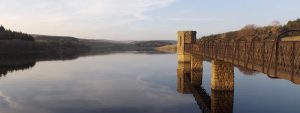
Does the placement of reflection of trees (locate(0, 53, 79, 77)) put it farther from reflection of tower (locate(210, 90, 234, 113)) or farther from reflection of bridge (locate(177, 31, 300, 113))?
reflection of tower (locate(210, 90, 234, 113))

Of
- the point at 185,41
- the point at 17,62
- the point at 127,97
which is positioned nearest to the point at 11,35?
the point at 17,62

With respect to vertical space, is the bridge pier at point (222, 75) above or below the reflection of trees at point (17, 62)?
above

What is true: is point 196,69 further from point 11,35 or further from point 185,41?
point 11,35

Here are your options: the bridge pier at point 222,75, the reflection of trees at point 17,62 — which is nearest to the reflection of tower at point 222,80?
the bridge pier at point 222,75

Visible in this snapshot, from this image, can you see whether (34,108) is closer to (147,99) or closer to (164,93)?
(147,99)

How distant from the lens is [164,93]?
40156 millimetres

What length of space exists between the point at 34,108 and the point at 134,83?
19.4 meters

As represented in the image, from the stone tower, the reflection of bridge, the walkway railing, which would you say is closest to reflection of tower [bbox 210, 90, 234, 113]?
the reflection of bridge

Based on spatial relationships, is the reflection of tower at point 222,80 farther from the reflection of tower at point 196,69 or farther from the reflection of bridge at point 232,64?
the reflection of tower at point 196,69

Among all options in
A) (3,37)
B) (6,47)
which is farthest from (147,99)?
(3,37)

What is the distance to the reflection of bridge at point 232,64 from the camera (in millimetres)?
16609

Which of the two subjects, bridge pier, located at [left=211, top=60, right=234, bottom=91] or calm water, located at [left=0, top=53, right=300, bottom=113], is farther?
bridge pier, located at [left=211, top=60, right=234, bottom=91]

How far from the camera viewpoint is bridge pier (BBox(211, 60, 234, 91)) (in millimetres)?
35812

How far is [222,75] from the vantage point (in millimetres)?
35906
